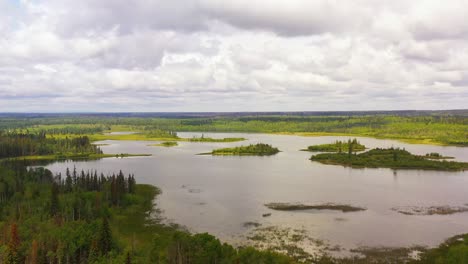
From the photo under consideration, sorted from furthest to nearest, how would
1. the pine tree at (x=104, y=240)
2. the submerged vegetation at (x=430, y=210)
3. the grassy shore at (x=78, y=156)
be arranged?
the grassy shore at (x=78, y=156)
the submerged vegetation at (x=430, y=210)
the pine tree at (x=104, y=240)

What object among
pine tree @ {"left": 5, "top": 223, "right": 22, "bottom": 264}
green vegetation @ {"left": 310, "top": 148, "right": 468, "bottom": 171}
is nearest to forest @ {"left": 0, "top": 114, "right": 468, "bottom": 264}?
pine tree @ {"left": 5, "top": 223, "right": 22, "bottom": 264}

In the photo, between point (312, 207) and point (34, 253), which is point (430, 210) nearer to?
point (312, 207)

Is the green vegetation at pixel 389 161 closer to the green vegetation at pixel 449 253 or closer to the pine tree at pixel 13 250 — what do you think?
the green vegetation at pixel 449 253

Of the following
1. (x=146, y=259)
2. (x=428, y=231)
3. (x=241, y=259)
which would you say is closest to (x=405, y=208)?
(x=428, y=231)

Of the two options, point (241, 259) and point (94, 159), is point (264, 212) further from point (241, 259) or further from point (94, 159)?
point (94, 159)

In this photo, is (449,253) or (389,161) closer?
(449,253)

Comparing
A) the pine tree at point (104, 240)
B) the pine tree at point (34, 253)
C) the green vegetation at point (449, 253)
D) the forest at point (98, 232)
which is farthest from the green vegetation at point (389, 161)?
the pine tree at point (34, 253)

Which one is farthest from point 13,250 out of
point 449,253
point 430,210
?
point 430,210
